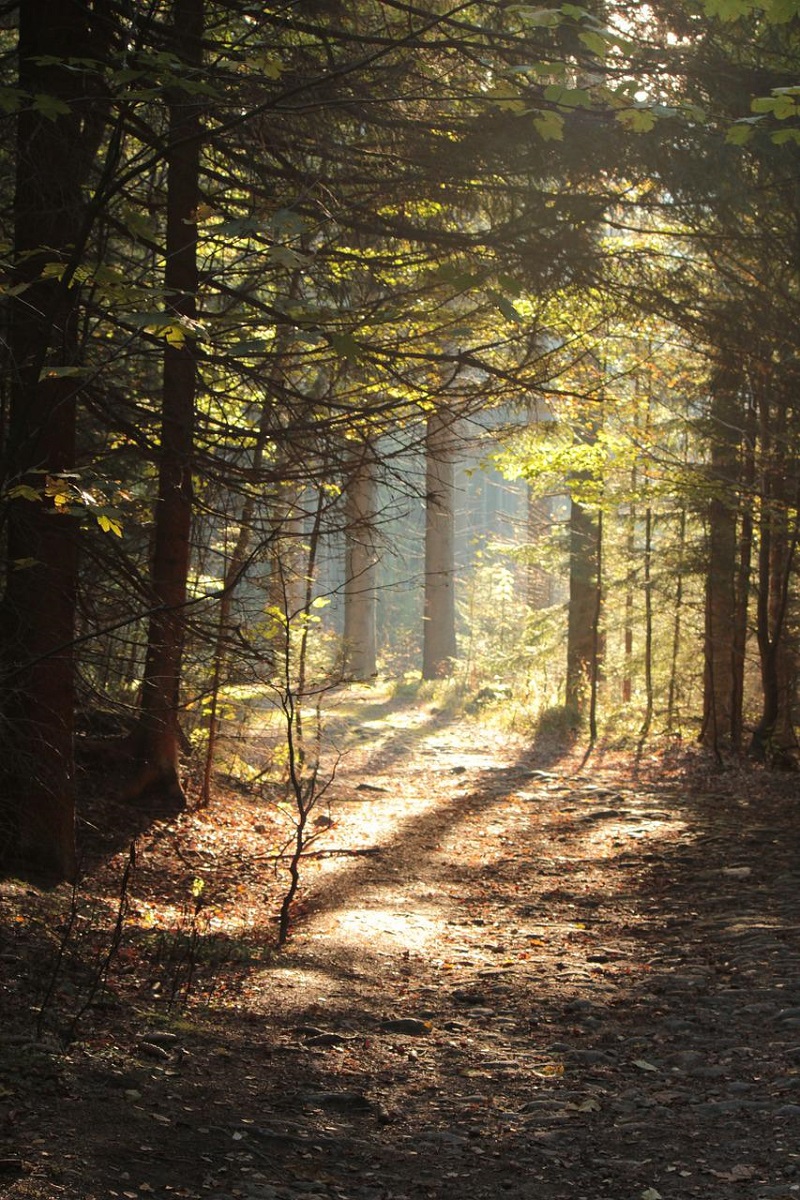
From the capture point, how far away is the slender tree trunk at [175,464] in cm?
629

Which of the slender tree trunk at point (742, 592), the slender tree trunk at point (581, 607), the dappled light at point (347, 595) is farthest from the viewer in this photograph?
the slender tree trunk at point (581, 607)

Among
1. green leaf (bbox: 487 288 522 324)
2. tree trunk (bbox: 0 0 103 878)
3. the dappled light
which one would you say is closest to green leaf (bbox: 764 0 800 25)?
the dappled light

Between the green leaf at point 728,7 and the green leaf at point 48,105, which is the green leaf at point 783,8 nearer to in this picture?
the green leaf at point 728,7

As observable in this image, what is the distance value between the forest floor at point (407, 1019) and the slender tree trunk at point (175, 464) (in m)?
0.76

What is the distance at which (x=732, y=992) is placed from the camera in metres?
5.57

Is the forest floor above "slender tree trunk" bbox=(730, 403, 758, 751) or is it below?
below

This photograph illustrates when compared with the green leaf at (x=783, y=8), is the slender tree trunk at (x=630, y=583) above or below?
below

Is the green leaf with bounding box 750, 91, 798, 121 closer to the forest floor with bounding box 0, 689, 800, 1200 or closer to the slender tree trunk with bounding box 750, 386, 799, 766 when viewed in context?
the forest floor with bounding box 0, 689, 800, 1200

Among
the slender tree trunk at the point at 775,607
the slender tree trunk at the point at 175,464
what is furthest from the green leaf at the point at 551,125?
the slender tree trunk at the point at 775,607

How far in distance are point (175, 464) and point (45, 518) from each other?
954 mm

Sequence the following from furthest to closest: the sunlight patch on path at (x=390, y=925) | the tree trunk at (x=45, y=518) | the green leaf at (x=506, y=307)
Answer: the sunlight patch on path at (x=390, y=925) < the tree trunk at (x=45, y=518) < the green leaf at (x=506, y=307)

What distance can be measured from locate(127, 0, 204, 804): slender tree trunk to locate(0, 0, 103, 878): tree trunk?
0.53 m

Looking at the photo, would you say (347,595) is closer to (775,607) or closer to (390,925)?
(390,925)

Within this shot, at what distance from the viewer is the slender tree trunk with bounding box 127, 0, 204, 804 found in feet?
20.6
